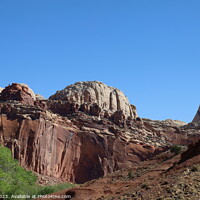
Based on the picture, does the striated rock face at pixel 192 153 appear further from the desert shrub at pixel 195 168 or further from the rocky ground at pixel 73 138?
the rocky ground at pixel 73 138

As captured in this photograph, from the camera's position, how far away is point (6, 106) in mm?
84188

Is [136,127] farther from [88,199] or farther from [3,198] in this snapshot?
[88,199]

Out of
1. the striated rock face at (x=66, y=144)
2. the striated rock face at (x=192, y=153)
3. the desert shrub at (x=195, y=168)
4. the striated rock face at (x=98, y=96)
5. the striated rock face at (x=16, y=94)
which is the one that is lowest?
the desert shrub at (x=195, y=168)

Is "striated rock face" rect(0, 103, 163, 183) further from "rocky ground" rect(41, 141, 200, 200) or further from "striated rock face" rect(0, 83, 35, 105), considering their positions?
"rocky ground" rect(41, 141, 200, 200)

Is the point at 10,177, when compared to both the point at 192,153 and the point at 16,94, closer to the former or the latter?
the point at 192,153

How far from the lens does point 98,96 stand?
127 metres

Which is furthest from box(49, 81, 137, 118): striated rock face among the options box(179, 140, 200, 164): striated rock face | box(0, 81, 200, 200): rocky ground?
box(179, 140, 200, 164): striated rock face

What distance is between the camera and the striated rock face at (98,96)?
12000 centimetres

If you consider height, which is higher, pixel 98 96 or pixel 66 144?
pixel 98 96

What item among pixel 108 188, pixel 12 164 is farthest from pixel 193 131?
pixel 108 188

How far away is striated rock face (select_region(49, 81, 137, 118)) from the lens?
394ft

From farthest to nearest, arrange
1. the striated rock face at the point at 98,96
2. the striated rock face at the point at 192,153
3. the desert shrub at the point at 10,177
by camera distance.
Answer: the striated rock face at the point at 98,96
the desert shrub at the point at 10,177
the striated rock face at the point at 192,153

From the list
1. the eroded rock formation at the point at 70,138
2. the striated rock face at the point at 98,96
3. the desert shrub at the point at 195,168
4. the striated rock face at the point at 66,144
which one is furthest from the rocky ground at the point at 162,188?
the striated rock face at the point at 98,96

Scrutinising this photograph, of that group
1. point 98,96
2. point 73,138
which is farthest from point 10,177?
point 98,96
